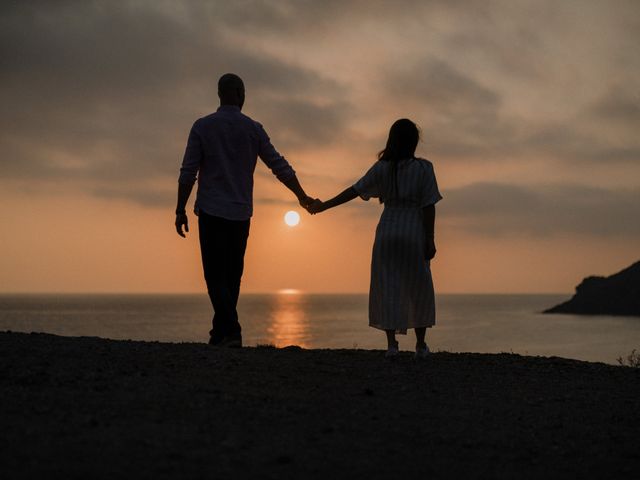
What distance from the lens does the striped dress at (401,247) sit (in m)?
9.37

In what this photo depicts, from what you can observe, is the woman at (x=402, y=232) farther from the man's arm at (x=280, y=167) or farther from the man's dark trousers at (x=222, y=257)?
the man's dark trousers at (x=222, y=257)

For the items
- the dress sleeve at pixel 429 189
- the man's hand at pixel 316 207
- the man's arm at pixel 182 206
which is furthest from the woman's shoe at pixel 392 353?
the man's arm at pixel 182 206

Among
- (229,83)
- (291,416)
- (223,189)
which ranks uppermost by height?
(229,83)

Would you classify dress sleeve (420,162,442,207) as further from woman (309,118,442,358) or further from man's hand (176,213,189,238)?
man's hand (176,213,189,238)

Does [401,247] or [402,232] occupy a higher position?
[402,232]

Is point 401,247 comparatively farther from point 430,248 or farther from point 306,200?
point 306,200

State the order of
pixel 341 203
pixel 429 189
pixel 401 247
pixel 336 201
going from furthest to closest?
pixel 336 201 → pixel 341 203 → pixel 401 247 → pixel 429 189

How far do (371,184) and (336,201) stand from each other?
0.64m

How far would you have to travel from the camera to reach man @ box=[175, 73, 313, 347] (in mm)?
9594

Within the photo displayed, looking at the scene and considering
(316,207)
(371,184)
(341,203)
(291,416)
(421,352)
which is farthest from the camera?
(316,207)

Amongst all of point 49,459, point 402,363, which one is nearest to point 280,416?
point 49,459

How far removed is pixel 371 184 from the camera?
31.3 feet

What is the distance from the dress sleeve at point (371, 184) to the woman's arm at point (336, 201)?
0.11m

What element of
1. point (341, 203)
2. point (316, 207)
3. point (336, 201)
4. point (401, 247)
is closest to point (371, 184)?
point (341, 203)
